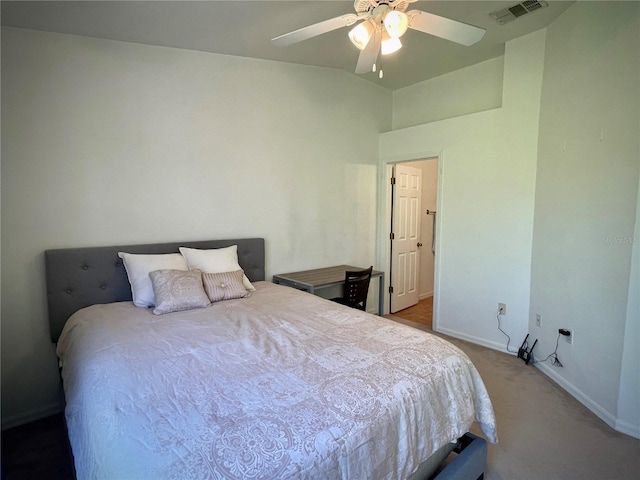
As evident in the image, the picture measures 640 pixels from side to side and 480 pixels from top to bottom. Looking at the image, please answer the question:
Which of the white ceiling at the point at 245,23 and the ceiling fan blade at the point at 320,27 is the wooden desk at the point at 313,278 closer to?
the ceiling fan blade at the point at 320,27

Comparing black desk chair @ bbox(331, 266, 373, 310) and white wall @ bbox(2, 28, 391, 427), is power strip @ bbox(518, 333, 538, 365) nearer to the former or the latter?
black desk chair @ bbox(331, 266, 373, 310)

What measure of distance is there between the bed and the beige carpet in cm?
47

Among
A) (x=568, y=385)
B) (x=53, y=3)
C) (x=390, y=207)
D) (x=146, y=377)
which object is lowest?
(x=568, y=385)

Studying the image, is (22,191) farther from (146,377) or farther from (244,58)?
(244,58)

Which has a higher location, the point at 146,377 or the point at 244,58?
the point at 244,58

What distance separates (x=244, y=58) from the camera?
3123 mm

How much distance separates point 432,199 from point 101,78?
465 cm

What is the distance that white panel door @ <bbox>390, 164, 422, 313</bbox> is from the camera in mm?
4566

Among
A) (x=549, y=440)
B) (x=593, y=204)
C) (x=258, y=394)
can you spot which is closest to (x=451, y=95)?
(x=593, y=204)

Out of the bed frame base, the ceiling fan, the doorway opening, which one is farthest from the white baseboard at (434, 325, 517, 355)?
the ceiling fan

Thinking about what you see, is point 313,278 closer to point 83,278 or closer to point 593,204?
point 83,278

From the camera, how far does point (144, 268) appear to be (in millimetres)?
2430

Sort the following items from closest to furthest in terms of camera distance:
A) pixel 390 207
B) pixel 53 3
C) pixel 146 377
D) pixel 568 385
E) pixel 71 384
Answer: pixel 146 377
pixel 71 384
pixel 53 3
pixel 568 385
pixel 390 207

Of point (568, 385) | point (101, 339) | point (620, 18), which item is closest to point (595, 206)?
point (620, 18)
